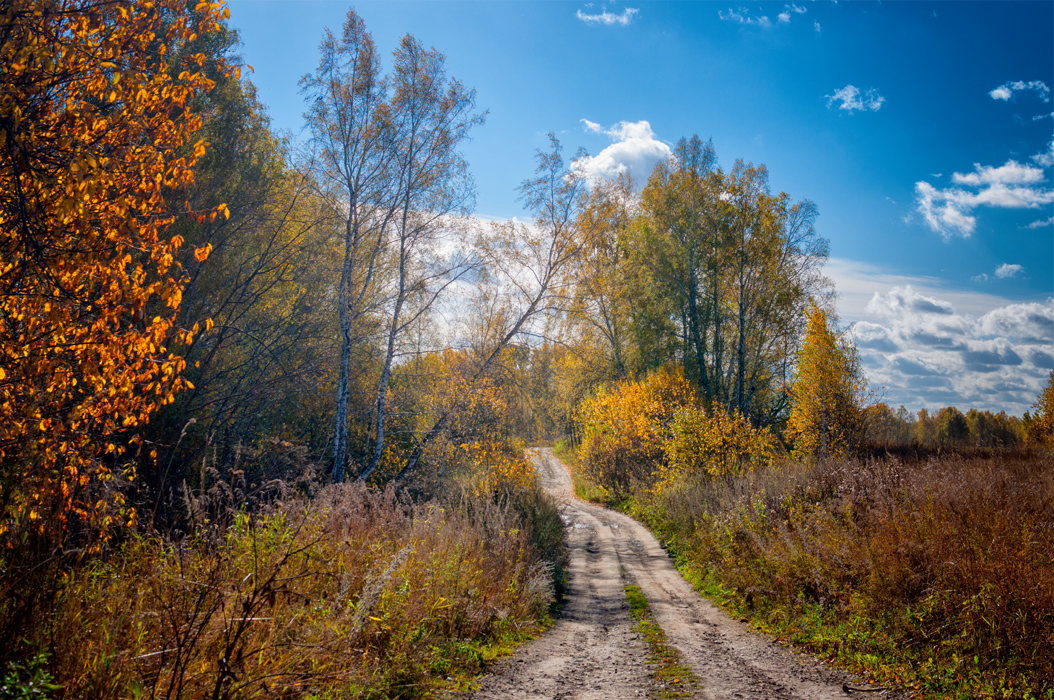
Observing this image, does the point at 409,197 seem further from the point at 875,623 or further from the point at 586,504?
the point at 586,504

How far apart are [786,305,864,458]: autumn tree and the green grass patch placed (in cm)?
1646

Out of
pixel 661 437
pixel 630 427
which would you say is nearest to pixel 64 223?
pixel 661 437

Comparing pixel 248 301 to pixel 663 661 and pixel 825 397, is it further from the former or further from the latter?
pixel 825 397

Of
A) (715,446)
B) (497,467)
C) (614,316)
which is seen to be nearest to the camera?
(497,467)

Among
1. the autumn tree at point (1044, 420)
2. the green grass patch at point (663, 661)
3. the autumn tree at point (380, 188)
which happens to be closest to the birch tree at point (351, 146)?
the autumn tree at point (380, 188)

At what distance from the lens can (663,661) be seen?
6234 mm

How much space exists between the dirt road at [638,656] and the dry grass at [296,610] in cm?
55

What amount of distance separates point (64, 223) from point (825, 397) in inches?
979

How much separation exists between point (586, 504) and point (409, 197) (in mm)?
14935

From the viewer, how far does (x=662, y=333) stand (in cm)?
2605

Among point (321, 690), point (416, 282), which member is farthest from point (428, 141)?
point (321, 690)

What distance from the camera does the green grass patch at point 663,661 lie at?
5.25 m

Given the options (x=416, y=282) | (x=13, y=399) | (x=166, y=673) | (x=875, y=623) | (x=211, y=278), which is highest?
(x=416, y=282)

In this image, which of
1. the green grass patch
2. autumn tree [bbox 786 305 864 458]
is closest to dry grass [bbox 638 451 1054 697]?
the green grass patch
